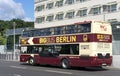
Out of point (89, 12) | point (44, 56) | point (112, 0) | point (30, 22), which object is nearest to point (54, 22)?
point (89, 12)

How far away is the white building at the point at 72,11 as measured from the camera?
59256 mm

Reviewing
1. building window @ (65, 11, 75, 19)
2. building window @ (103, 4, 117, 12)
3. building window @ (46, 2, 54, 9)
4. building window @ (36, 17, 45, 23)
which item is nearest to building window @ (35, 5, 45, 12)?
building window @ (46, 2, 54, 9)

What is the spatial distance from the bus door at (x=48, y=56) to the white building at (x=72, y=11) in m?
28.1

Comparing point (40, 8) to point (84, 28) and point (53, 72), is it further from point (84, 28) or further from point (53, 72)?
point (53, 72)

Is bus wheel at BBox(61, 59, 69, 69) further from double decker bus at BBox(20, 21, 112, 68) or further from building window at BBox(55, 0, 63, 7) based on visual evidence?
building window at BBox(55, 0, 63, 7)

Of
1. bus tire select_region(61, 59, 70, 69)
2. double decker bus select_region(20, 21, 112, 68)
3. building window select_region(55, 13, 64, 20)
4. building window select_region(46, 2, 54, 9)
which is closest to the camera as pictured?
double decker bus select_region(20, 21, 112, 68)

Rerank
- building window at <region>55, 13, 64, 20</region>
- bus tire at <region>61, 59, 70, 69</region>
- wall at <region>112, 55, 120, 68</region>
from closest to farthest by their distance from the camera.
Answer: bus tire at <region>61, 59, 70, 69</region>, wall at <region>112, 55, 120, 68</region>, building window at <region>55, 13, 64, 20</region>

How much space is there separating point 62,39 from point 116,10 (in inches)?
1203

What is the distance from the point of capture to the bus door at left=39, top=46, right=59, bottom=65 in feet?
99.1

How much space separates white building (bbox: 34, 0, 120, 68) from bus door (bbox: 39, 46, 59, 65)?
13934 mm

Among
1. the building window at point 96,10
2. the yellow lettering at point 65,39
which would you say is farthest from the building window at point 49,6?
the yellow lettering at point 65,39

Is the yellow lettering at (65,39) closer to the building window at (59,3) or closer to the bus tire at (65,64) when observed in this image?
the bus tire at (65,64)

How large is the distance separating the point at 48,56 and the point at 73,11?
37577 millimetres

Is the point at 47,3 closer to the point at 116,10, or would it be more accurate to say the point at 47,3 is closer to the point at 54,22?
the point at 54,22
